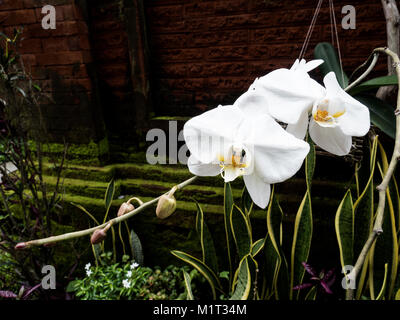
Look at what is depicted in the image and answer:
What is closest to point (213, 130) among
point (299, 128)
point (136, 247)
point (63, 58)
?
point (299, 128)

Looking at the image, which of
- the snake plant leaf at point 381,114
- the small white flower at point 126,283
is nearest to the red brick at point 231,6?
the snake plant leaf at point 381,114

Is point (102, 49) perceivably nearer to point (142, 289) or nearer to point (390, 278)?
point (142, 289)

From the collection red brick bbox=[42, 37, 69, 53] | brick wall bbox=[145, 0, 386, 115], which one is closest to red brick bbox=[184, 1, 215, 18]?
brick wall bbox=[145, 0, 386, 115]

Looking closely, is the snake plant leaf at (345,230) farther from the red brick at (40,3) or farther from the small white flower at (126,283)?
the red brick at (40,3)

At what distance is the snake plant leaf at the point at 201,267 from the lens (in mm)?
1280

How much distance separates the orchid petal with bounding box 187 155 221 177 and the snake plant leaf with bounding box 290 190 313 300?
2.50 ft

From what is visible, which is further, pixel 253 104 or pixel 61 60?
pixel 61 60

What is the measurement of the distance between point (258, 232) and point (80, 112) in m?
1.24

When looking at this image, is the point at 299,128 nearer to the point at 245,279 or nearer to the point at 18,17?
the point at 245,279

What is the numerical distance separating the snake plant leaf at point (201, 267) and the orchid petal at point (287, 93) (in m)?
1.00

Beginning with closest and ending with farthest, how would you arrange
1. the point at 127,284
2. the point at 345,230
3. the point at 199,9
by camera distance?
the point at 345,230
the point at 127,284
the point at 199,9

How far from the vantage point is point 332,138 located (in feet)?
1.56

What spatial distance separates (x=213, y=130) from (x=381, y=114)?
0.96 metres

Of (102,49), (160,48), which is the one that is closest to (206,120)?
(160,48)
